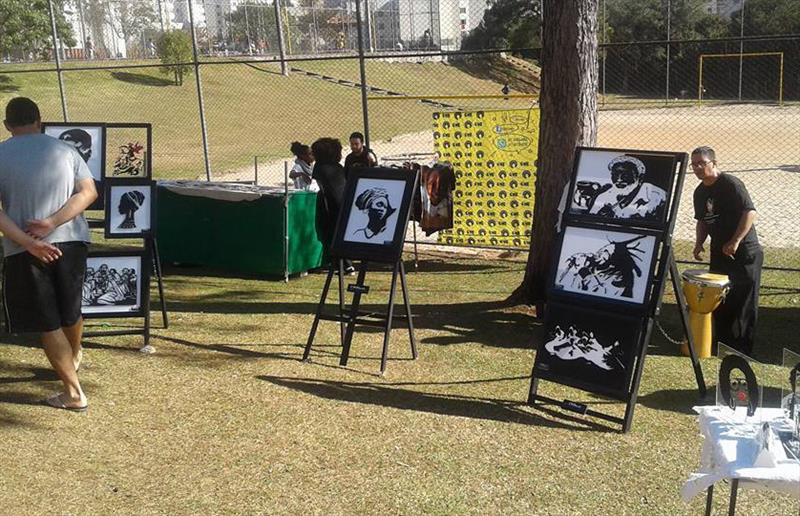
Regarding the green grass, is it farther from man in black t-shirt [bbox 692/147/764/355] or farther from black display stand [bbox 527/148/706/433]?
man in black t-shirt [bbox 692/147/764/355]

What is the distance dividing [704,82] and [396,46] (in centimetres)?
2451

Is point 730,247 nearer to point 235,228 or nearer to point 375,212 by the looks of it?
point 375,212

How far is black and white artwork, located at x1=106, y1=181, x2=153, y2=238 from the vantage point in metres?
7.44

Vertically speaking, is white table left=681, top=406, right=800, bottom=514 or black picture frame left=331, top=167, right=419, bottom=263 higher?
black picture frame left=331, top=167, right=419, bottom=263

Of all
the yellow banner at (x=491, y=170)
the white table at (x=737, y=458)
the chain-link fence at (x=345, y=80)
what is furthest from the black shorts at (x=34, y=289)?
the chain-link fence at (x=345, y=80)

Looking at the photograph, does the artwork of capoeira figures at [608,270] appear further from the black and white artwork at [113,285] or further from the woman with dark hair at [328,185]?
the woman with dark hair at [328,185]

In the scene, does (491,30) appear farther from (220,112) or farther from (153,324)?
(153,324)

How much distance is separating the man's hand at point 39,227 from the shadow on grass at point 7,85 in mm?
28802

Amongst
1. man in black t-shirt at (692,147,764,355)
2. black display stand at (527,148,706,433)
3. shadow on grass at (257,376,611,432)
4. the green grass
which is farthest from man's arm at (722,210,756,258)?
shadow on grass at (257,376,611,432)

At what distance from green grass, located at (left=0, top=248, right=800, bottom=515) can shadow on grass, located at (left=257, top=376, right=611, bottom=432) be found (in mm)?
20

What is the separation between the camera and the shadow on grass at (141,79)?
34.5 m

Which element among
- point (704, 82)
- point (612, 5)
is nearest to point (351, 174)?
point (612, 5)

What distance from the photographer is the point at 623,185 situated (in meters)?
5.95

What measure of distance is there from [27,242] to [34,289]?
1.09 feet
